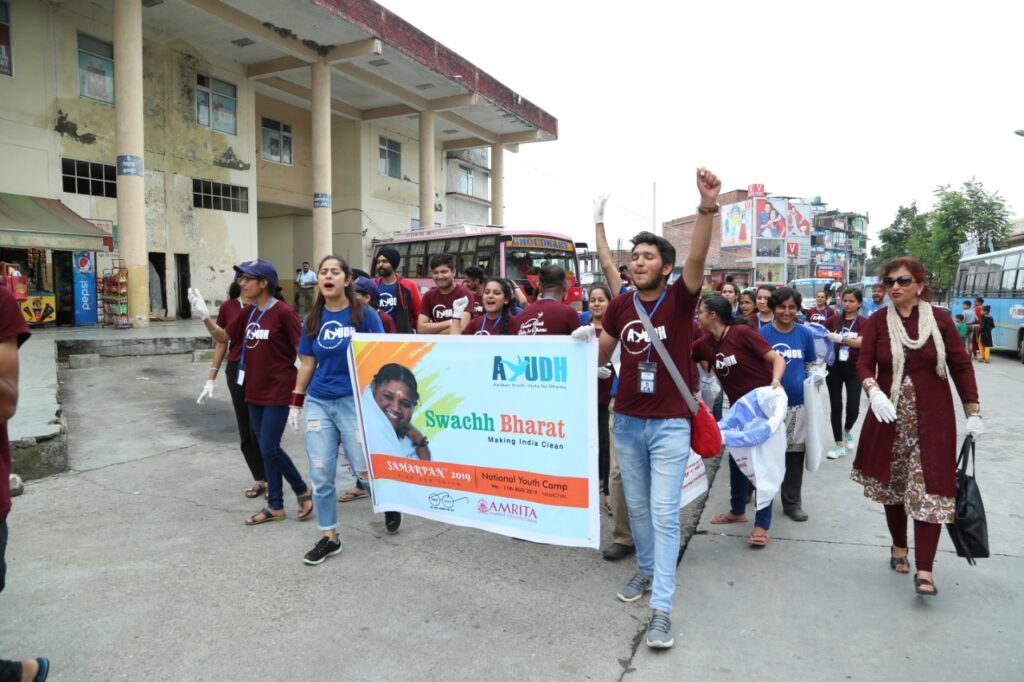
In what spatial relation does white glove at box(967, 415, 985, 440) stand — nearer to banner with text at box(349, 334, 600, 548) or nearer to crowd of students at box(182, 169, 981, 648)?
crowd of students at box(182, 169, 981, 648)

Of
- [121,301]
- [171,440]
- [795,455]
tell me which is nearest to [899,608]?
[795,455]

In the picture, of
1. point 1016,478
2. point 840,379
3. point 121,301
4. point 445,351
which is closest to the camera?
point 445,351

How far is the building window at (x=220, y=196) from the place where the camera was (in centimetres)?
2011

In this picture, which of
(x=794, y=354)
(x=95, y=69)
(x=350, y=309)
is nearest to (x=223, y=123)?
(x=95, y=69)

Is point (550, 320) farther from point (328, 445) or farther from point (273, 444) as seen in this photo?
point (273, 444)

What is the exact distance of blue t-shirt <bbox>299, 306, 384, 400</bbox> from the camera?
14.0 ft

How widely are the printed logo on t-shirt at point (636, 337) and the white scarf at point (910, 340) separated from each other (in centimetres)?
141

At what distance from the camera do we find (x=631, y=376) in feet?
11.2

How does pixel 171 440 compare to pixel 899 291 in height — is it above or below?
below

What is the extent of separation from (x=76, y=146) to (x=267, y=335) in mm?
16067

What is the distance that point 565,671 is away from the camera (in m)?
2.89

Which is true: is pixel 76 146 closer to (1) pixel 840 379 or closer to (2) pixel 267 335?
(2) pixel 267 335

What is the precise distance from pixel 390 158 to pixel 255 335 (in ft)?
83.1

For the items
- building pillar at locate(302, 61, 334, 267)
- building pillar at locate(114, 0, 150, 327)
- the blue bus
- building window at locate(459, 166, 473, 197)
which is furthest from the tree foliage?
building pillar at locate(114, 0, 150, 327)
